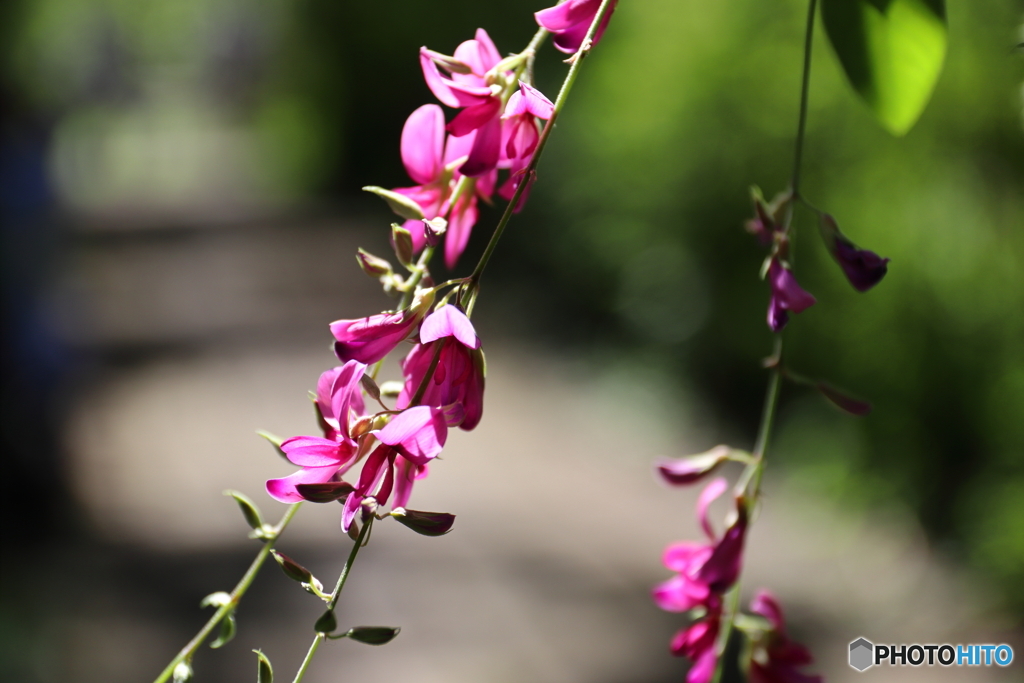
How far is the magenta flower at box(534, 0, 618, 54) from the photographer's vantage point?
405 mm

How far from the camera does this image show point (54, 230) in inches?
167

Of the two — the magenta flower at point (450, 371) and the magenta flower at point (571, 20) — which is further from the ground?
the magenta flower at point (571, 20)

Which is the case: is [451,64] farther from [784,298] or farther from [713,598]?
[713,598]

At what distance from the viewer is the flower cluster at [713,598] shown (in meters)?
0.54

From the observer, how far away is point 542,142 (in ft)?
1.27

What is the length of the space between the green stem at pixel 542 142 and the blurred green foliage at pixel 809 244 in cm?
108

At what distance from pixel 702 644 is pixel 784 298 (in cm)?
25

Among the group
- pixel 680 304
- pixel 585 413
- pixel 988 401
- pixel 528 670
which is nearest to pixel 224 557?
pixel 528 670

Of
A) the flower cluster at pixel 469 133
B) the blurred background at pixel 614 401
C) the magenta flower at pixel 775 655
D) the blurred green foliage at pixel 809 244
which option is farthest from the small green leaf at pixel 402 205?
the blurred background at pixel 614 401

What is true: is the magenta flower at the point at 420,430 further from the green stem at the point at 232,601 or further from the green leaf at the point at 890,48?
the green leaf at the point at 890,48

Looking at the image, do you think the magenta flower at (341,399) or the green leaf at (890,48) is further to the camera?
the green leaf at (890,48)

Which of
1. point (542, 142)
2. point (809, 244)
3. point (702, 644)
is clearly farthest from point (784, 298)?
point (809, 244)

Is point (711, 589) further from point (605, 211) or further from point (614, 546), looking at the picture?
point (605, 211)

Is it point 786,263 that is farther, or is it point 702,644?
point 702,644
